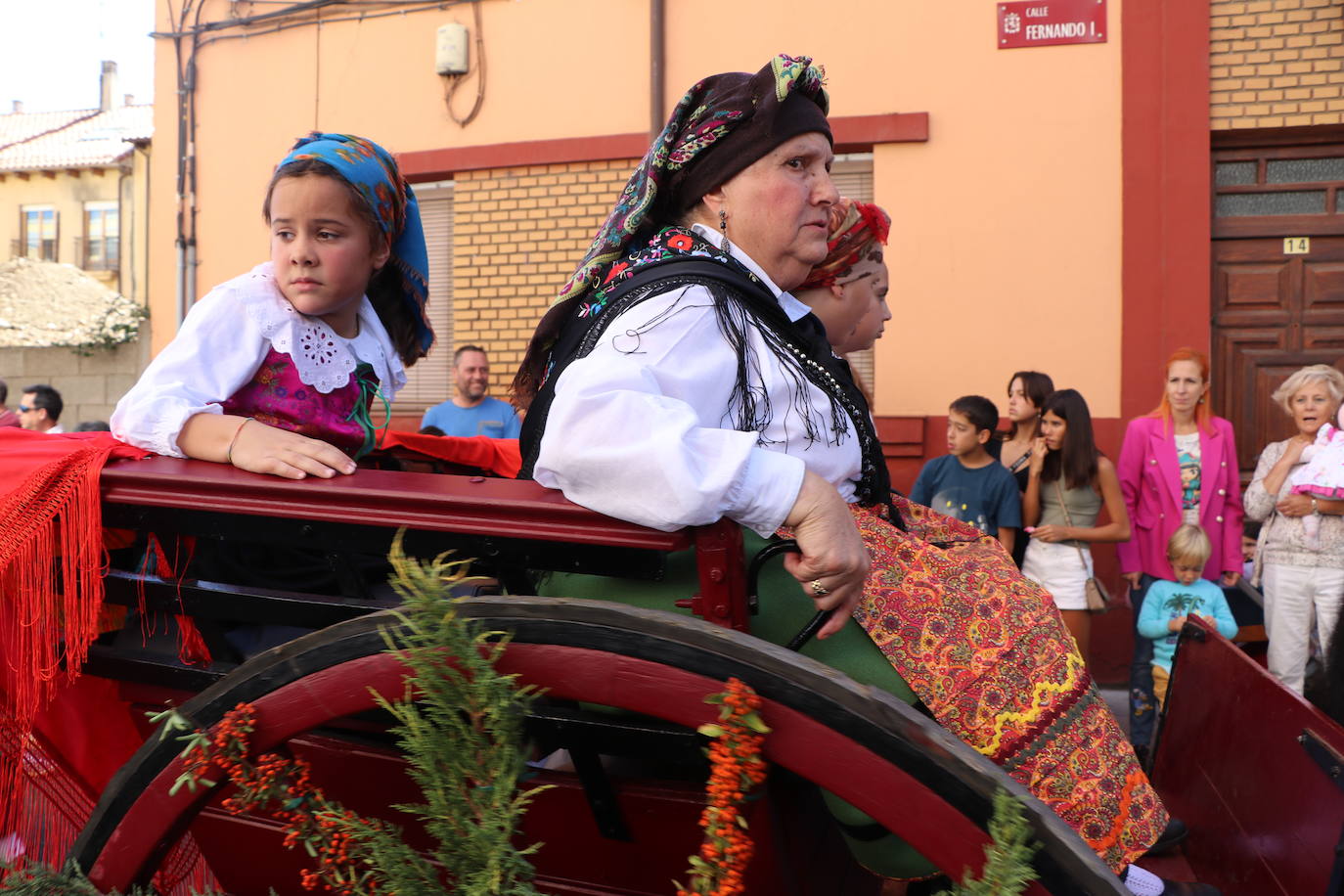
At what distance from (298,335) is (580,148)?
5.83 meters

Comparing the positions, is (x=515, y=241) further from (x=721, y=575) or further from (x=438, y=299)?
(x=721, y=575)

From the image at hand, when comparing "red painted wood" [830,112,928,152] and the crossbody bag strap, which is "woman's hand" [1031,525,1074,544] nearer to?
the crossbody bag strap

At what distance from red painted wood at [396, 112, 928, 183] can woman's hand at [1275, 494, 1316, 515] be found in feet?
10.8

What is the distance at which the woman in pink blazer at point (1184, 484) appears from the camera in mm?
5473

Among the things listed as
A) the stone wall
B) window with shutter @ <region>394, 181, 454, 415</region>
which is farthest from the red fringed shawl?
the stone wall

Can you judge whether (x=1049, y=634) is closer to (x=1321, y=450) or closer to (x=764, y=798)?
(x=764, y=798)

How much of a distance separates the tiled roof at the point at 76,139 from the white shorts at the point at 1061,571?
70.4ft

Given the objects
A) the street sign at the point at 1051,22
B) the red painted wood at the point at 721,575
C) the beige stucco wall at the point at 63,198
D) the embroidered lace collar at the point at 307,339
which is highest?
the beige stucco wall at the point at 63,198

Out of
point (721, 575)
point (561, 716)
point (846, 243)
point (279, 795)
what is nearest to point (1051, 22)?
point (846, 243)

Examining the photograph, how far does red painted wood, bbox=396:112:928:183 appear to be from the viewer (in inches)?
278

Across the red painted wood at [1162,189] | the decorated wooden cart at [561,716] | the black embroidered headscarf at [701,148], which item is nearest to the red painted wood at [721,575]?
the decorated wooden cart at [561,716]

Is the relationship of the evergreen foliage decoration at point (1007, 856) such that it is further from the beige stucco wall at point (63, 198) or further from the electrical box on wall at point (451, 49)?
the beige stucco wall at point (63, 198)

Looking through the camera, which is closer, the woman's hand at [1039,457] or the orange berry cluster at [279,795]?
the orange berry cluster at [279,795]

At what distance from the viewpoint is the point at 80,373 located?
468 inches
